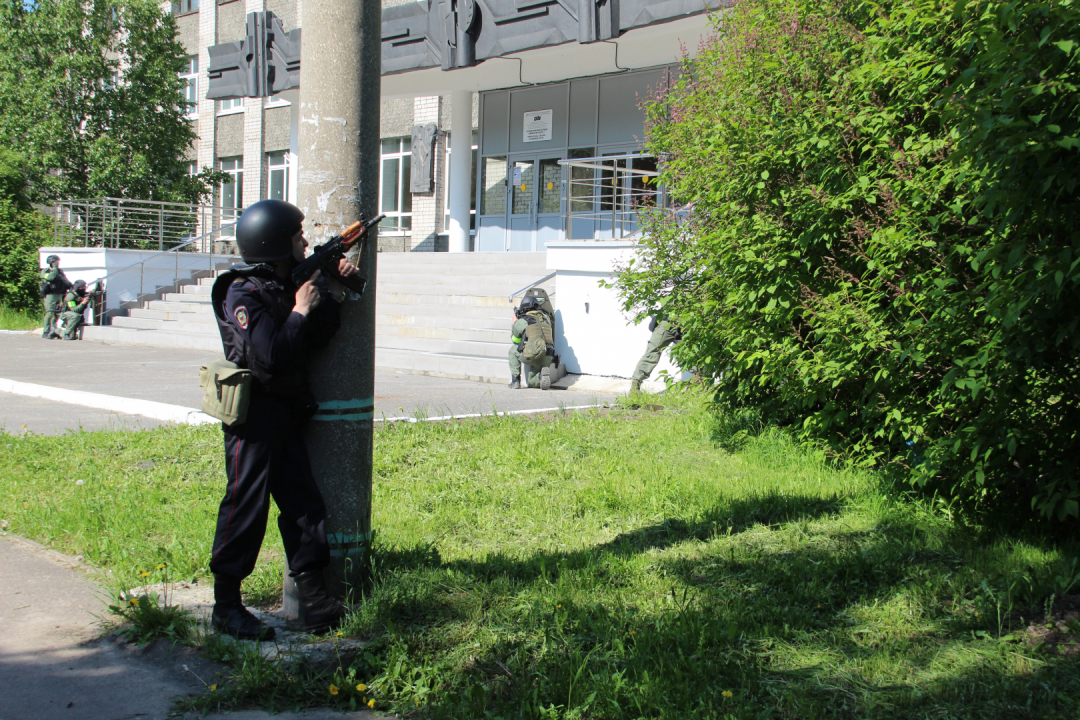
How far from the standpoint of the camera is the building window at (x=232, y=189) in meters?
30.3

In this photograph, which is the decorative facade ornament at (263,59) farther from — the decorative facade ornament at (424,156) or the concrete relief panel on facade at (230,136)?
the concrete relief panel on facade at (230,136)

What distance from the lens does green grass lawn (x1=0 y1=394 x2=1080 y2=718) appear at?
302 centimetres

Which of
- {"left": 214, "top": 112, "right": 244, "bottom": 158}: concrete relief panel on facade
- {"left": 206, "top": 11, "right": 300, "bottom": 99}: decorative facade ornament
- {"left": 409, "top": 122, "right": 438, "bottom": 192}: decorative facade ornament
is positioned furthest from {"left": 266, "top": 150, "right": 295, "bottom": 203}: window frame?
{"left": 409, "top": 122, "right": 438, "bottom": 192}: decorative facade ornament

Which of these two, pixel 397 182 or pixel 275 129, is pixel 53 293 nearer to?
pixel 397 182

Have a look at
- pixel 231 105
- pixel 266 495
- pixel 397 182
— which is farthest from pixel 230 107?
pixel 266 495

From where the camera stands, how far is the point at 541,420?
8.80 m

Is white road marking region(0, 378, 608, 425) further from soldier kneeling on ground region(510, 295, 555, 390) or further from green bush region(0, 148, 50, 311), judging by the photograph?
green bush region(0, 148, 50, 311)

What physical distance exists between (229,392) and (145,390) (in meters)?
8.96

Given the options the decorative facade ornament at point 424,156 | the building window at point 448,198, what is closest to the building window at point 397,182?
the decorative facade ornament at point 424,156

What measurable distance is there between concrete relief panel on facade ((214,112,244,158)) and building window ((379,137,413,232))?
757 cm

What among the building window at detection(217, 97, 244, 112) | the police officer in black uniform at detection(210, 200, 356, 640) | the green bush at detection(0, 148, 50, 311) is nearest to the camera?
the police officer in black uniform at detection(210, 200, 356, 640)

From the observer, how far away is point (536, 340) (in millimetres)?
12430

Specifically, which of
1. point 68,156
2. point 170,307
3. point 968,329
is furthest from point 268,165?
point 968,329

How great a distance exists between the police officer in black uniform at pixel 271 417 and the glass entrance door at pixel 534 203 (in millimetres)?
17523
